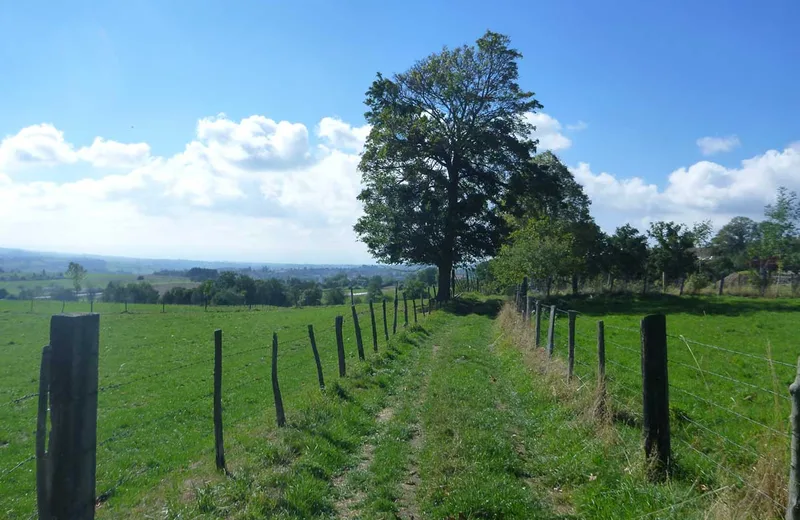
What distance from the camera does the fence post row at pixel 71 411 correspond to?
12.5 ft

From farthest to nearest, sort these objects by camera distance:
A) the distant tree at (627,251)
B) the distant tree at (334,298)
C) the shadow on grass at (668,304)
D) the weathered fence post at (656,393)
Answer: the distant tree at (334,298) < the distant tree at (627,251) < the shadow on grass at (668,304) < the weathered fence post at (656,393)

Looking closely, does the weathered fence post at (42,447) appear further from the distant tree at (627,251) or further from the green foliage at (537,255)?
the distant tree at (627,251)

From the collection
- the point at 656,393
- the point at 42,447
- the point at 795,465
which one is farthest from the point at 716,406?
the point at 42,447

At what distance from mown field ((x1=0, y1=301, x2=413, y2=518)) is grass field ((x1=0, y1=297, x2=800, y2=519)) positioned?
0.24 feet

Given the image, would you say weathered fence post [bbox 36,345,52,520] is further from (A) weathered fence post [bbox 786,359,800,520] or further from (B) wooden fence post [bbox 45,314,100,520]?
(A) weathered fence post [bbox 786,359,800,520]

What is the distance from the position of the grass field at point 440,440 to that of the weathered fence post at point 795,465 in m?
0.28

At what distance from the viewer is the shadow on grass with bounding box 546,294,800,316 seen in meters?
31.0

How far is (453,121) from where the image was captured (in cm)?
4059

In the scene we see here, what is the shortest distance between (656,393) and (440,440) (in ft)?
10.7

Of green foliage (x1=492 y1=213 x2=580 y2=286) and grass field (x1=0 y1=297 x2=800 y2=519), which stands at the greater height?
green foliage (x1=492 y1=213 x2=580 y2=286)

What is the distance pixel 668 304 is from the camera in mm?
36031

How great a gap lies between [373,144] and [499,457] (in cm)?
3478

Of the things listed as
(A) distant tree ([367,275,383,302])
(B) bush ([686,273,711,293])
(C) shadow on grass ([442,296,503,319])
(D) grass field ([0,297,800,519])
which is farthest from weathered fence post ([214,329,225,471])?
(B) bush ([686,273,711,293])

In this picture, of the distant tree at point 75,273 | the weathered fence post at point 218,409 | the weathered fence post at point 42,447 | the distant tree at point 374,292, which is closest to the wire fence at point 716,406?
the weathered fence post at point 42,447
